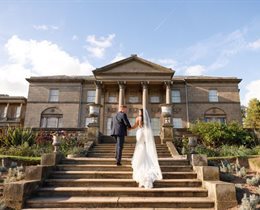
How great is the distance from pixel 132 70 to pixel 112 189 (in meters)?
22.7

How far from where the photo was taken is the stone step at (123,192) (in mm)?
5789

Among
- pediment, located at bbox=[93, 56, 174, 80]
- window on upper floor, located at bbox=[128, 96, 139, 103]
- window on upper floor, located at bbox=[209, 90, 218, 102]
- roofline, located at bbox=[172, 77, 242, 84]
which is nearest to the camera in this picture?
pediment, located at bbox=[93, 56, 174, 80]

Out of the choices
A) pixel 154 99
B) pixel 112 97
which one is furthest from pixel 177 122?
pixel 112 97

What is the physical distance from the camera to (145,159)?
6793mm

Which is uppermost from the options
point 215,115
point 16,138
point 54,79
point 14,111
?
point 54,79

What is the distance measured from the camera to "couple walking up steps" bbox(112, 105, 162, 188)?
6.30 meters

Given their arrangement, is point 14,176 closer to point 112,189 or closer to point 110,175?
point 110,175

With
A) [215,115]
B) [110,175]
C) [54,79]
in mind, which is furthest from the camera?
[54,79]

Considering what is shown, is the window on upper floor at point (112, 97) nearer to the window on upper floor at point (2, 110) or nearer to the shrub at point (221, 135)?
the shrub at point (221, 135)

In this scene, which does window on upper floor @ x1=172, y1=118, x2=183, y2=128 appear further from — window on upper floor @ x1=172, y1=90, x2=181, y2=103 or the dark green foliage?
the dark green foliage

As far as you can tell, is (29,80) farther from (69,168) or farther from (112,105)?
(69,168)

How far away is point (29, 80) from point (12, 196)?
27.1 m

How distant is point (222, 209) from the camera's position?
5090 mm

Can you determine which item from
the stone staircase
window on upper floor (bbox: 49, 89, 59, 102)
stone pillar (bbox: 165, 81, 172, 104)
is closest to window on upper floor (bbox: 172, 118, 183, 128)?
stone pillar (bbox: 165, 81, 172, 104)
